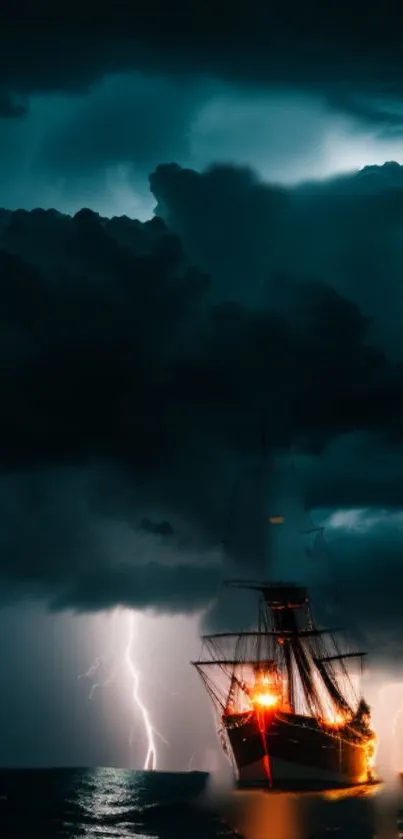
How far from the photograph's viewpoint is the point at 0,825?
193m

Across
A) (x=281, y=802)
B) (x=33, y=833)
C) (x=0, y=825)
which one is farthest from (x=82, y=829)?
(x=281, y=802)

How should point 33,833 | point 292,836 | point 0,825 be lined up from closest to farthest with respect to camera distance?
1. point 292,836
2. point 33,833
3. point 0,825

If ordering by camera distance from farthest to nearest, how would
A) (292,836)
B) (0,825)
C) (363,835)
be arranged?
(0,825)
(363,835)
(292,836)

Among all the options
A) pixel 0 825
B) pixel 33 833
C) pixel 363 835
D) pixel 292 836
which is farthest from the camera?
pixel 0 825

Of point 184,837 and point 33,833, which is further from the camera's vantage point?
point 33,833

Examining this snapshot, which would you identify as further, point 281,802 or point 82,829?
point 281,802

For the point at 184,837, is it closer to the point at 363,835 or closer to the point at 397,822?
the point at 363,835

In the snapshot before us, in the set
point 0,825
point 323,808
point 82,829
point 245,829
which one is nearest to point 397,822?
point 323,808

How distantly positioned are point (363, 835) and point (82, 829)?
44825 mm

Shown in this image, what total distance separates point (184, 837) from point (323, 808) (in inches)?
1615

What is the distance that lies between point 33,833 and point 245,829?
34571mm

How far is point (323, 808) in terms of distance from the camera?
19612cm

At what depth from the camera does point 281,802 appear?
644ft

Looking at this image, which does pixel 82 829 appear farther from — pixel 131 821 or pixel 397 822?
pixel 397 822
